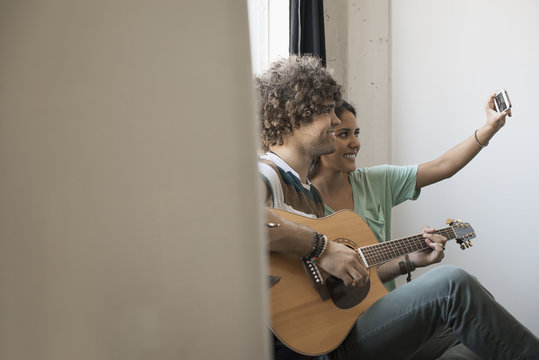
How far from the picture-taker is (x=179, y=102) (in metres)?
0.16

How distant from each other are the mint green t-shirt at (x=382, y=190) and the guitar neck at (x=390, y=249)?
17 cm

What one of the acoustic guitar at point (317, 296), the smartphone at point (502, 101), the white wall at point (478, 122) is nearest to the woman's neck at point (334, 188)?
the acoustic guitar at point (317, 296)

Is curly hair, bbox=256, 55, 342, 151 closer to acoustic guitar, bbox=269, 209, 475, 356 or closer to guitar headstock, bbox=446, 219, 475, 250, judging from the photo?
acoustic guitar, bbox=269, 209, 475, 356

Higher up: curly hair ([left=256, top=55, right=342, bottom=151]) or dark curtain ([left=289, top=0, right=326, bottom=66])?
dark curtain ([left=289, top=0, right=326, bottom=66])

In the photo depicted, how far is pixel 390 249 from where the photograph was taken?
135 centimetres

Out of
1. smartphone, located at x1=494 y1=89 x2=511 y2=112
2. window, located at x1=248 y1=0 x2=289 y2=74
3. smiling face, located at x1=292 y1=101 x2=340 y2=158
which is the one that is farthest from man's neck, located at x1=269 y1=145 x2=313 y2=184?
window, located at x1=248 y1=0 x2=289 y2=74

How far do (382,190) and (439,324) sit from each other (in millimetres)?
657

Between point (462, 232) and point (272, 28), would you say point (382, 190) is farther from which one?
point (272, 28)

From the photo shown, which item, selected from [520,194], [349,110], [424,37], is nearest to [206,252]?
[349,110]

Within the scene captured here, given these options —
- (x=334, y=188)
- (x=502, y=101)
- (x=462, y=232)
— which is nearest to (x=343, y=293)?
(x=334, y=188)

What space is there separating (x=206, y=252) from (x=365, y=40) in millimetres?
2676

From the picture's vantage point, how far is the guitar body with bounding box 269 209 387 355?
1071 mm

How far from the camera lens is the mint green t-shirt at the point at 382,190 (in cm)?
168

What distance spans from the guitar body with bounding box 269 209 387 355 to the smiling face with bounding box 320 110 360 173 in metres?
0.47
